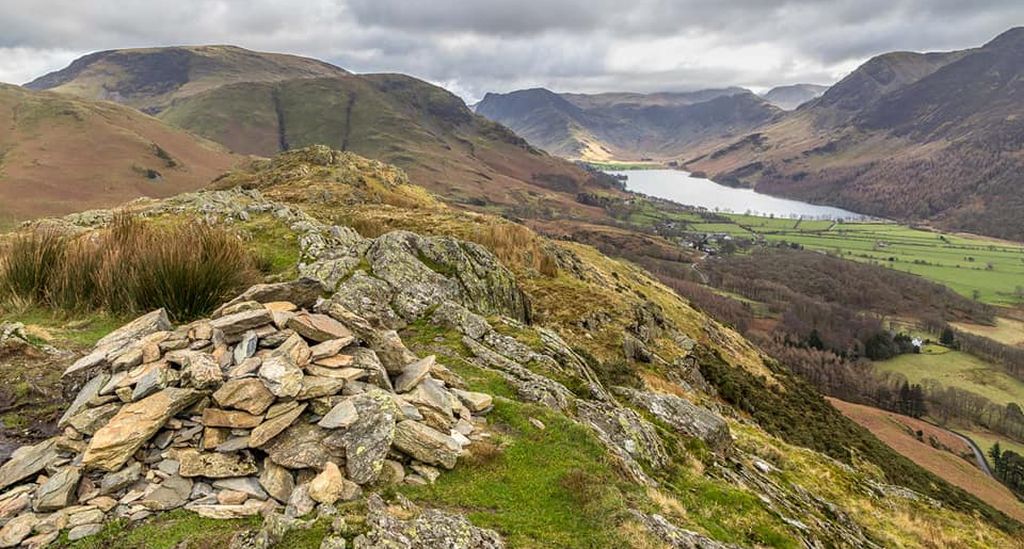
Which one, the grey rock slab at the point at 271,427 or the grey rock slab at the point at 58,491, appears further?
the grey rock slab at the point at 271,427

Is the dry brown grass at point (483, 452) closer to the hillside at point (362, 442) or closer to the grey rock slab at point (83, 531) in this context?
the hillside at point (362, 442)

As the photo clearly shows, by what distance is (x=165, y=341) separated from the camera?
1119 centimetres

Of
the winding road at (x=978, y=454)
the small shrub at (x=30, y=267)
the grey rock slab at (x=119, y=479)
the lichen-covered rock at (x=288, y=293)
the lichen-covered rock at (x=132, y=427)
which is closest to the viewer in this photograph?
the grey rock slab at (x=119, y=479)

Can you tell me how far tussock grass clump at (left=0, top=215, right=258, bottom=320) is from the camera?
53.8ft

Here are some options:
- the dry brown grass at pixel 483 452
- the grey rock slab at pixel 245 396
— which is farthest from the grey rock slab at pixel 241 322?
the dry brown grass at pixel 483 452

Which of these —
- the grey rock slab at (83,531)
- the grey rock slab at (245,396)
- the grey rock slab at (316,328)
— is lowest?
the grey rock slab at (83,531)

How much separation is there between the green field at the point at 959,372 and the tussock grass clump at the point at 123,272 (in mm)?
162416

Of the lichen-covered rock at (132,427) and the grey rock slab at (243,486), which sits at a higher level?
the lichen-covered rock at (132,427)

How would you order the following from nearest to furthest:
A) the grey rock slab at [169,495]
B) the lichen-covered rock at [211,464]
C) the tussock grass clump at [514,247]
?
the grey rock slab at [169,495] → the lichen-covered rock at [211,464] → the tussock grass clump at [514,247]

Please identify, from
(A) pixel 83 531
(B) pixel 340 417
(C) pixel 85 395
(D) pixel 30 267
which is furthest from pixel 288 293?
(D) pixel 30 267

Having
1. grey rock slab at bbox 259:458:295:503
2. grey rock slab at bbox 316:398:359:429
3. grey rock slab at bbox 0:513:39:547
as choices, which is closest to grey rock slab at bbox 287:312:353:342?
grey rock slab at bbox 316:398:359:429

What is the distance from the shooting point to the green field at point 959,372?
129875mm

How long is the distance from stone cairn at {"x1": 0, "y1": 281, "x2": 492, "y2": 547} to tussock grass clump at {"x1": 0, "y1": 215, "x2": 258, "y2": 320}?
172 inches

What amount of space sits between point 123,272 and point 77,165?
618 ft
